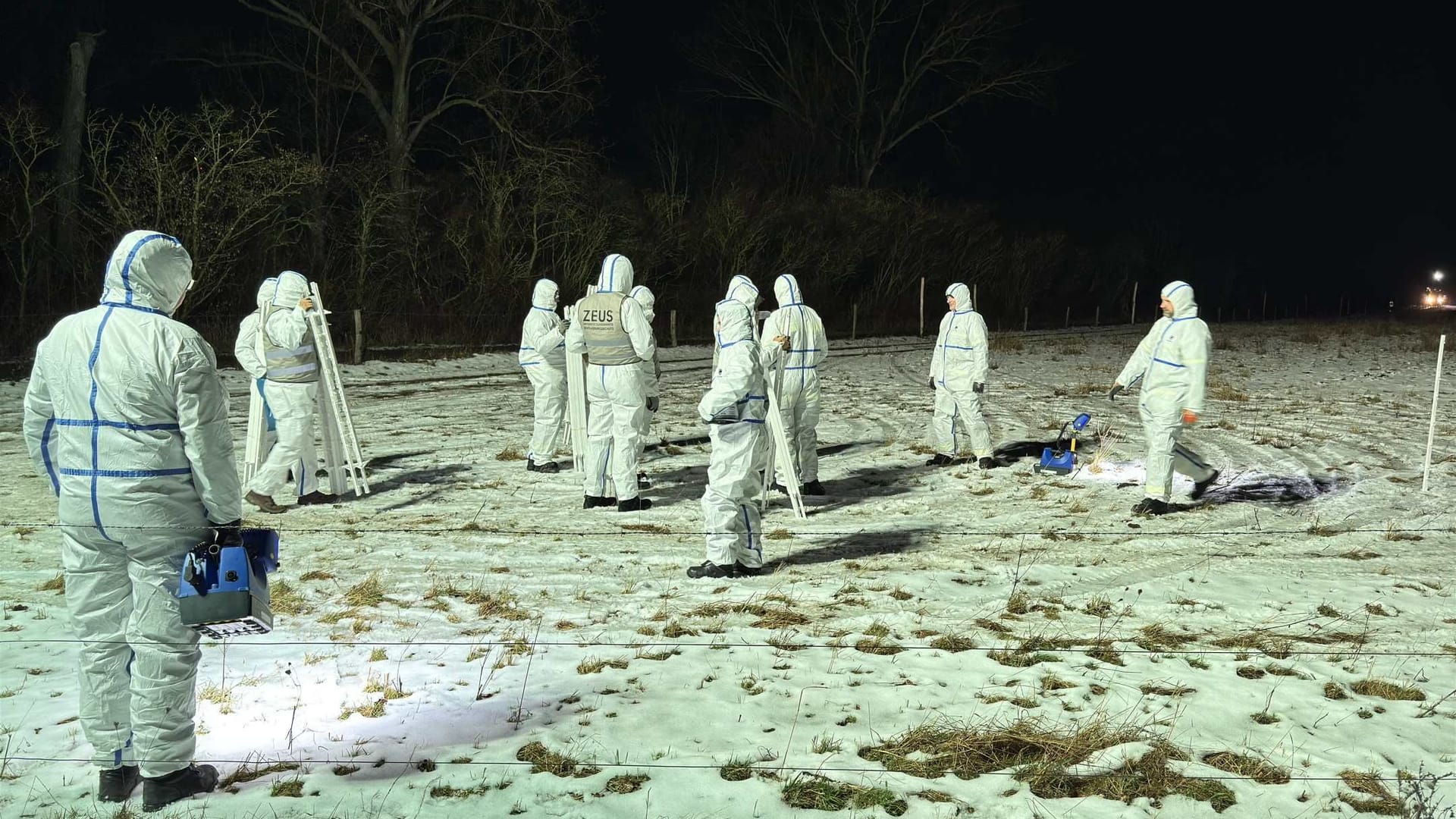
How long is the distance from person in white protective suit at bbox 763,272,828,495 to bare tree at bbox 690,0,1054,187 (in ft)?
120

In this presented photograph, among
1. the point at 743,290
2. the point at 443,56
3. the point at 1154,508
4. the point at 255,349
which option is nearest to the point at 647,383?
the point at 743,290

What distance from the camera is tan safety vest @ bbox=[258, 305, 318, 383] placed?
9.45 metres

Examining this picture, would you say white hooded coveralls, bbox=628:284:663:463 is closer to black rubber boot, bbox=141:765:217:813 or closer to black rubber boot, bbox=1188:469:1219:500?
black rubber boot, bbox=141:765:217:813

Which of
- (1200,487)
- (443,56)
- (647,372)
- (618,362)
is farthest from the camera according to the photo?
(443,56)

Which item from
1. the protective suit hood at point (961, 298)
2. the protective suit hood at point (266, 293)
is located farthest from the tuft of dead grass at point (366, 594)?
the protective suit hood at point (961, 298)

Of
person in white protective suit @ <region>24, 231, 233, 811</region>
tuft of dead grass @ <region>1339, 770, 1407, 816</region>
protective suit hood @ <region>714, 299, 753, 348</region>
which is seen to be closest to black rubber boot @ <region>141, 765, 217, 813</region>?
person in white protective suit @ <region>24, 231, 233, 811</region>

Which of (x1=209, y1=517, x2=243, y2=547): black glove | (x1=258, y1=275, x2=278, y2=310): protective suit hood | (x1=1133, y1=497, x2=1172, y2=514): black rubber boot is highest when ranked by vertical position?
(x1=258, y1=275, x2=278, y2=310): protective suit hood

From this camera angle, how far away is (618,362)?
31.3 ft

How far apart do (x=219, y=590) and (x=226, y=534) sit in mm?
252

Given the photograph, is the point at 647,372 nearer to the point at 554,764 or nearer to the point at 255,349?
the point at 255,349

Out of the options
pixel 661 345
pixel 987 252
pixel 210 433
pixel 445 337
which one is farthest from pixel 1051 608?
pixel 987 252

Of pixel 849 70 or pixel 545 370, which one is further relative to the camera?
pixel 849 70

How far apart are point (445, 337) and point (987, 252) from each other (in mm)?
26933

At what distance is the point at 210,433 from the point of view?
14.0ft
